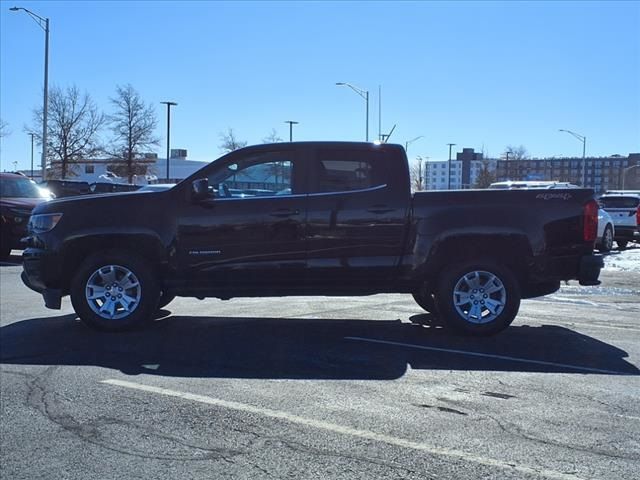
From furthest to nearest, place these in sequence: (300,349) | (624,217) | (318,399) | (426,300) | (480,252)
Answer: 1. (624,217)
2. (426,300)
3. (480,252)
4. (300,349)
5. (318,399)

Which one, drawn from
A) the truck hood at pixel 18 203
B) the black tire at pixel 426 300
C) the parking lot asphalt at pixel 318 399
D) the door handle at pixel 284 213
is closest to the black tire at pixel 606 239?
the parking lot asphalt at pixel 318 399

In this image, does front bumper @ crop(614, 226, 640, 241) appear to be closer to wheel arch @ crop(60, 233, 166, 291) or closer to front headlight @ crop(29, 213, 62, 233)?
wheel arch @ crop(60, 233, 166, 291)

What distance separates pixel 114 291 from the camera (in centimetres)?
774

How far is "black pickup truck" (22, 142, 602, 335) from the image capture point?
748 cm

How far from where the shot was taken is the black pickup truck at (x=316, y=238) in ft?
24.5

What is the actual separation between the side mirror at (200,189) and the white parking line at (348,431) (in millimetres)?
2366

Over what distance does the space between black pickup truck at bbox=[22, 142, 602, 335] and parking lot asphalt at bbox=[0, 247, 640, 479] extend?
1.63 ft

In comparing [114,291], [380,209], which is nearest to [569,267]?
[380,209]

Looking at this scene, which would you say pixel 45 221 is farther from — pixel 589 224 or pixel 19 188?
pixel 19 188

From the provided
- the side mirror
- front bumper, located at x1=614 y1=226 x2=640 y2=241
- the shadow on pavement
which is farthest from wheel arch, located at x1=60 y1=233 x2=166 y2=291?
front bumper, located at x1=614 y1=226 x2=640 y2=241

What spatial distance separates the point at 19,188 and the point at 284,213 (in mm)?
11301

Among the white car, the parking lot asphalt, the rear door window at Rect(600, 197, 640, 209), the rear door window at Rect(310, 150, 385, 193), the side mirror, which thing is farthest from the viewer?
the rear door window at Rect(600, 197, 640, 209)

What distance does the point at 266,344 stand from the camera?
7.08 metres

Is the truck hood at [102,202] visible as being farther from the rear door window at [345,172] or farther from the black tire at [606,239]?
the black tire at [606,239]
